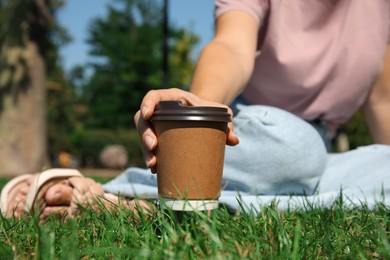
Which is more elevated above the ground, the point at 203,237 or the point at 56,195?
the point at 203,237

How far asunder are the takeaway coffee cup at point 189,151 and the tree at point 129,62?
34736 mm

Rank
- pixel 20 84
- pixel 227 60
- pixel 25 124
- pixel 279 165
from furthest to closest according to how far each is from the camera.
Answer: pixel 25 124 < pixel 20 84 < pixel 279 165 < pixel 227 60

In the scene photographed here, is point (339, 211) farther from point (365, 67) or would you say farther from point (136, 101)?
point (136, 101)

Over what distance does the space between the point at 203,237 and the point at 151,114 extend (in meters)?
0.44

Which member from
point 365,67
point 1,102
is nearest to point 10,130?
point 1,102

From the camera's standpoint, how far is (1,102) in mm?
12078

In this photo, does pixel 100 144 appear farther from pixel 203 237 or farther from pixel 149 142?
pixel 203 237

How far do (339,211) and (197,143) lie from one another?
2.63 feet

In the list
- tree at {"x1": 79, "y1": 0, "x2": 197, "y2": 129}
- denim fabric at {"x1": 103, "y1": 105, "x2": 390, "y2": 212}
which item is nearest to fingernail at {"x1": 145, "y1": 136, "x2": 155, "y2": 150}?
denim fabric at {"x1": 103, "y1": 105, "x2": 390, "y2": 212}

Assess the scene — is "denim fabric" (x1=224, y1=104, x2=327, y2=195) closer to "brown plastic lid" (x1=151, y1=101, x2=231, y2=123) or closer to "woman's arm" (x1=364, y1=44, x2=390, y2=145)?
"woman's arm" (x1=364, y1=44, x2=390, y2=145)

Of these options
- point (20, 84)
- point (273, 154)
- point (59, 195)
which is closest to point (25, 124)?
point (20, 84)

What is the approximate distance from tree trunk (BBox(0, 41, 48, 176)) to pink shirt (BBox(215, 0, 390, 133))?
951 cm

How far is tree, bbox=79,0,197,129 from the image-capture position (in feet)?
125

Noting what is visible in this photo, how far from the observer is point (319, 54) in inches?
138
